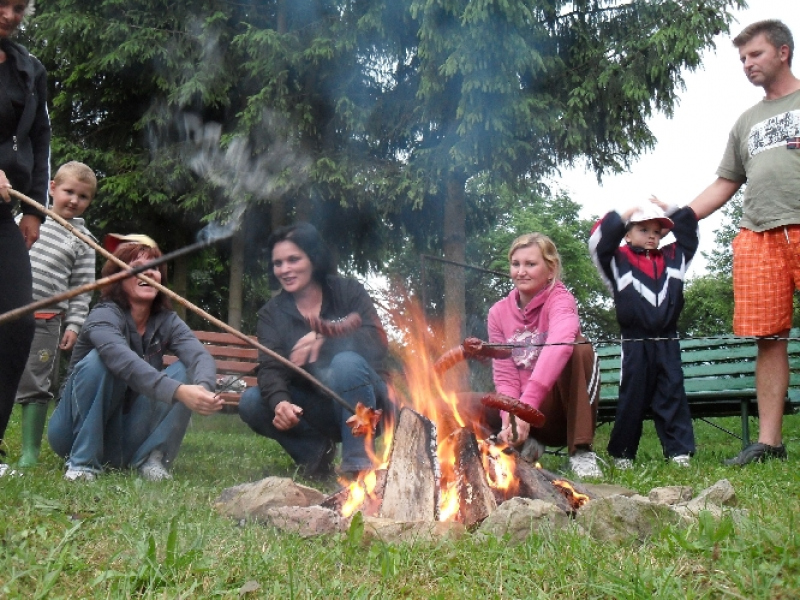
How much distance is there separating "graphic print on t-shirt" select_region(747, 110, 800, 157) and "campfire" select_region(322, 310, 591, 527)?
2.26 m

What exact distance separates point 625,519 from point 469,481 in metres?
0.68

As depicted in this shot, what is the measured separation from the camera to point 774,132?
14.7 ft

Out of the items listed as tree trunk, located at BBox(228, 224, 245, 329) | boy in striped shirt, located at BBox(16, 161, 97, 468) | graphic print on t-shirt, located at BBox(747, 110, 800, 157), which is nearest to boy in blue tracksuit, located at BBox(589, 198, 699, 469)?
graphic print on t-shirt, located at BBox(747, 110, 800, 157)

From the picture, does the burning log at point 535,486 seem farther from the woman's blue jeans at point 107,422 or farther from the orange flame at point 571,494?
the woman's blue jeans at point 107,422

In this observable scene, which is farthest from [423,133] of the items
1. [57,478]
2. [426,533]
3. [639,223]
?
[426,533]

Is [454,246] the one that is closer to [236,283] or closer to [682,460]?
[236,283]

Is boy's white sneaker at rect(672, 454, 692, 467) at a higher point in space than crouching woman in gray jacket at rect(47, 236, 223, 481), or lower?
lower

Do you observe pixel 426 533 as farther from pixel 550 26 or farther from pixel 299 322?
pixel 550 26

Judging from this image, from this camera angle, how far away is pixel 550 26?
9.53 metres

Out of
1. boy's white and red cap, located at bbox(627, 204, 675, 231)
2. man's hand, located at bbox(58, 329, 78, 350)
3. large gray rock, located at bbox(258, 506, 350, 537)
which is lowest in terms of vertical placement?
large gray rock, located at bbox(258, 506, 350, 537)

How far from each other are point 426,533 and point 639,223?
2.97 meters

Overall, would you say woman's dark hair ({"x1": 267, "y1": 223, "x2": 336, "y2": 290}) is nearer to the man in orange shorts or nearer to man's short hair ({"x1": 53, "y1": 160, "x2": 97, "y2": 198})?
man's short hair ({"x1": 53, "y1": 160, "x2": 97, "y2": 198})

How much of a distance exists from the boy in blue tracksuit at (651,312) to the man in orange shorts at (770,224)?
1.39ft

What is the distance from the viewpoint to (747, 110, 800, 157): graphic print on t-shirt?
14.5 ft
